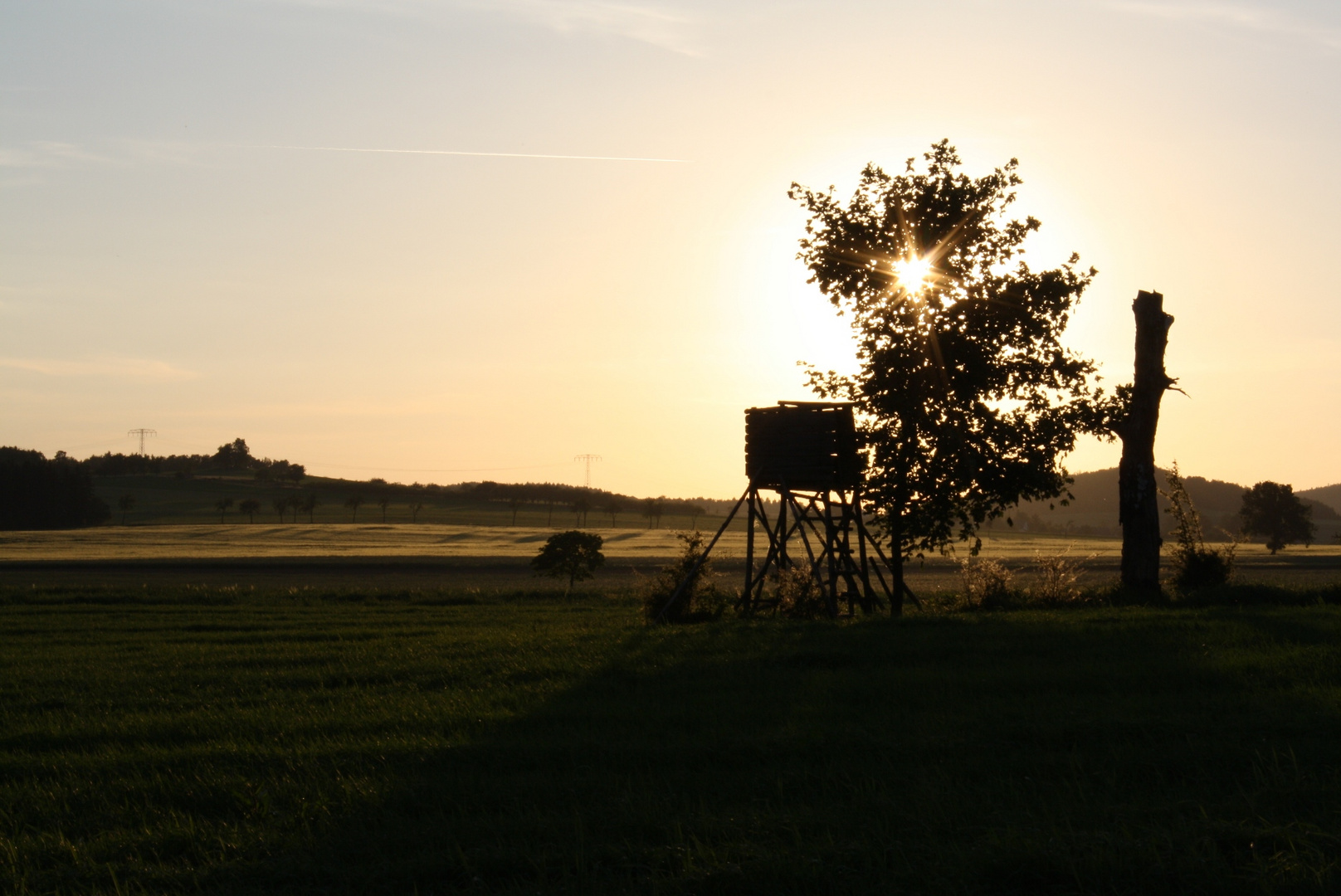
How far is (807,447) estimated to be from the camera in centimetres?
2511

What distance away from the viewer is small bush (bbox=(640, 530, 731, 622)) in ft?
76.0

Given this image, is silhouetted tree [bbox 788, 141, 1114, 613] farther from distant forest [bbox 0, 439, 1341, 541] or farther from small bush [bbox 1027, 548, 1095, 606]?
distant forest [bbox 0, 439, 1341, 541]

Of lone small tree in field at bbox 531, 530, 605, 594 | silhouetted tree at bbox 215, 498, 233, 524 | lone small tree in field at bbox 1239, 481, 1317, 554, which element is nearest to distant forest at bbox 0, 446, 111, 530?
silhouetted tree at bbox 215, 498, 233, 524

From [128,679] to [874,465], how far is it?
50.9 feet

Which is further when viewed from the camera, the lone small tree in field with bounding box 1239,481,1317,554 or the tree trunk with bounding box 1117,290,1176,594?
the lone small tree in field with bounding box 1239,481,1317,554

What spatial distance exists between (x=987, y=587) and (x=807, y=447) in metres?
5.01

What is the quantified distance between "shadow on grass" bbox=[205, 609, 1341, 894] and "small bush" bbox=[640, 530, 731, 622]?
33.3 ft

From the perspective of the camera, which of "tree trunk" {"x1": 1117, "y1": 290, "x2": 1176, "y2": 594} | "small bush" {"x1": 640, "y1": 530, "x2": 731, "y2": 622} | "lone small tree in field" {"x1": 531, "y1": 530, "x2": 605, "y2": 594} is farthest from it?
"lone small tree in field" {"x1": 531, "y1": 530, "x2": 605, "y2": 594}

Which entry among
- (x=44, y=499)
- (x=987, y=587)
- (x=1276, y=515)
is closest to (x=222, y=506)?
(x=44, y=499)

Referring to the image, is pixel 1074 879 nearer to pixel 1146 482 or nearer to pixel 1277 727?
pixel 1277 727

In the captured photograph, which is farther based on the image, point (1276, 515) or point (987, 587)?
point (1276, 515)

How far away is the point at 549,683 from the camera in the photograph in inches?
511

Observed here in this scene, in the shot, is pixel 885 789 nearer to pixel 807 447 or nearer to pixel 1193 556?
pixel 807 447

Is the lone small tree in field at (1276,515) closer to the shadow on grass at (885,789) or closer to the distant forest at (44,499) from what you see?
the shadow on grass at (885,789)
